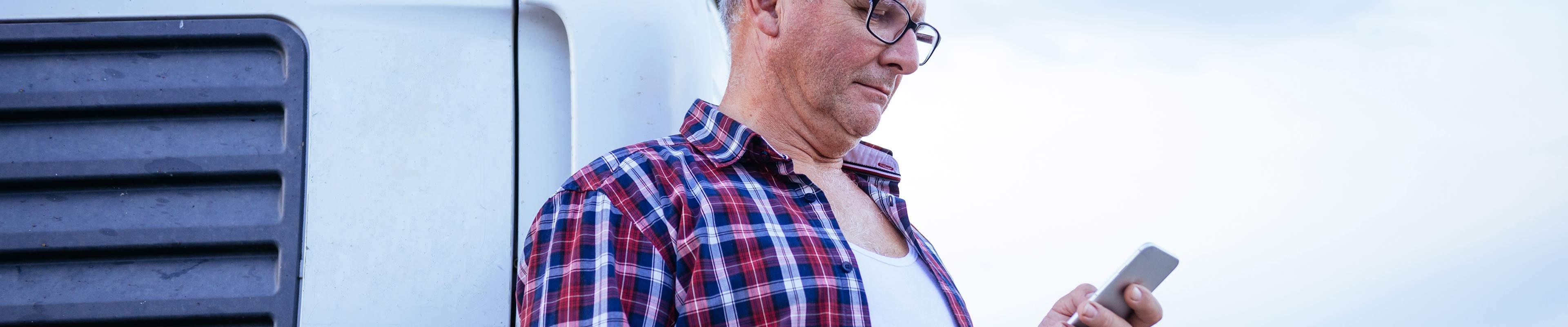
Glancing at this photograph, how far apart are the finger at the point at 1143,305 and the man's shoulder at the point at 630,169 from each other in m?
0.63

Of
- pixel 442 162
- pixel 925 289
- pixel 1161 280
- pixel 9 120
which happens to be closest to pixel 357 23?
pixel 442 162

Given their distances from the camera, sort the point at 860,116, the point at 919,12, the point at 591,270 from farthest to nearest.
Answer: the point at 919,12, the point at 860,116, the point at 591,270

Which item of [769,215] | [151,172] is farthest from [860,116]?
[151,172]

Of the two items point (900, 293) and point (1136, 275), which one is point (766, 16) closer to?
point (900, 293)

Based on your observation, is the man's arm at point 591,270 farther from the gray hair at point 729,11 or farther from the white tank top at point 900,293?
the gray hair at point 729,11

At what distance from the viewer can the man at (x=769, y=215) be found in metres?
1.34

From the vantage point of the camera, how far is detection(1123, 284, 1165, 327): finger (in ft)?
4.58

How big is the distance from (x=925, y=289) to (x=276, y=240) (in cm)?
95

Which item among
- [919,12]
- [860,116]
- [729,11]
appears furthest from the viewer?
[729,11]

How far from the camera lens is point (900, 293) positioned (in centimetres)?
159

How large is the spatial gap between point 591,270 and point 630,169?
18cm

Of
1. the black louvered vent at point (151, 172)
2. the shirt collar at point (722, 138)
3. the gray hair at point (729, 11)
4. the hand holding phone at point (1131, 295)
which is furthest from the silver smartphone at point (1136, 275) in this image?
the black louvered vent at point (151, 172)

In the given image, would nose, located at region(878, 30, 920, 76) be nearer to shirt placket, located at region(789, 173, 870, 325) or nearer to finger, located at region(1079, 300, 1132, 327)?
shirt placket, located at region(789, 173, 870, 325)

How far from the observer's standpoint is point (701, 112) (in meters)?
1.68
